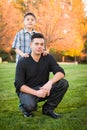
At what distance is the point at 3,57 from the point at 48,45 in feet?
1.81

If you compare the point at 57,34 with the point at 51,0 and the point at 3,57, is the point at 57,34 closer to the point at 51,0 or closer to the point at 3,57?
the point at 51,0

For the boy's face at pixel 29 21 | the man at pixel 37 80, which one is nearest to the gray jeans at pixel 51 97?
the man at pixel 37 80

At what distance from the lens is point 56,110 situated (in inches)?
126

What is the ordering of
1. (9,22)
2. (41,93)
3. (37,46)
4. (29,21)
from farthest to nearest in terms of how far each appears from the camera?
(9,22), (29,21), (37,46), (41,93)

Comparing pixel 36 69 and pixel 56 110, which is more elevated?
pixel 36 69

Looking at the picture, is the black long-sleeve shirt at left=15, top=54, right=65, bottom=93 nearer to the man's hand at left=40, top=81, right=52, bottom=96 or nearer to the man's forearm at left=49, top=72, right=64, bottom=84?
the man's forearm at left=49, top=72, right=64, bottom=84

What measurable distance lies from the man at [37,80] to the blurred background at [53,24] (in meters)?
0.81

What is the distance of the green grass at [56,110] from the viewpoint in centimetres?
263

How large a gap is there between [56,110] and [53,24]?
3.64ft

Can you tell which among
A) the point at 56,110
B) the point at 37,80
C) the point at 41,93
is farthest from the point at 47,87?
the point at 56,110

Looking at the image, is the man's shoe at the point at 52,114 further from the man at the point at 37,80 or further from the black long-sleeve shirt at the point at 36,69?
the black long-sleeve shirt at the point at 36,69

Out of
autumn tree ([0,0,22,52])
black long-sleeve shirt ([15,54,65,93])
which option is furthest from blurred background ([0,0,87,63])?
black long-sleeve shirt ([15,54,65,93])

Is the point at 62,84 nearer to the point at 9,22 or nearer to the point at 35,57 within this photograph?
the point at 35,57

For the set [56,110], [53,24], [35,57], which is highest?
[53,24]
